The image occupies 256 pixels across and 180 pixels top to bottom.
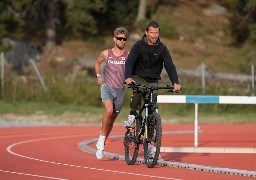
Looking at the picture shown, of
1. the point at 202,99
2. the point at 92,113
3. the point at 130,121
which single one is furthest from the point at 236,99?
the point at 92,113

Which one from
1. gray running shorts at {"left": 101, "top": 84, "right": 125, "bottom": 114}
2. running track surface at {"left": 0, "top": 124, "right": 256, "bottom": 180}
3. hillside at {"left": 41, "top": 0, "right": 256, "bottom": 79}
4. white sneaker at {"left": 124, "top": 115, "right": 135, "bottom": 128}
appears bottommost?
running track surface at {"left": 0, "top": 124, "right": 256, "bottom": 180}

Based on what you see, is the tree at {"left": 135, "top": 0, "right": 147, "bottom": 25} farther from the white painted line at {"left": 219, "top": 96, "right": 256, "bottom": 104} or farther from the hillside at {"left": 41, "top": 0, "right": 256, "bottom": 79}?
the white painted line at {"left": 219, "top": 96, "right": 256, "bottom": 104}

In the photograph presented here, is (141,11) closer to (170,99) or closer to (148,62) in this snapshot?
(170,99)

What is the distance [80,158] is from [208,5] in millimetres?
51858

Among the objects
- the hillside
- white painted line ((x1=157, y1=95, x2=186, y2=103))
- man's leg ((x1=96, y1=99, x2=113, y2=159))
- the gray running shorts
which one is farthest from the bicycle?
the hillside

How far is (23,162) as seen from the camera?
15062 mm

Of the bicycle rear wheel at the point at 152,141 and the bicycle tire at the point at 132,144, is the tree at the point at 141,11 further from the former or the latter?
the bicycle rear wheel at the point at 152,141

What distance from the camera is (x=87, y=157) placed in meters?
16.3

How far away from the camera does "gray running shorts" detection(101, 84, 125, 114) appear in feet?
50.9

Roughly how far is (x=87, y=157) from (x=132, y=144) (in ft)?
5.86

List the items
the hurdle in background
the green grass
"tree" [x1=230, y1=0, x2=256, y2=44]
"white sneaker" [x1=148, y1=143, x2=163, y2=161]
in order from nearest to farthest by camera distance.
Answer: "white sneaker" [x1=148, y1=143, x2=163, y2=161], the hurdle in background, the green grass, "tree" [x1=230, y1=0, x2=256, y2=44]

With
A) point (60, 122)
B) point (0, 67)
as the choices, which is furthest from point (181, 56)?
point (60, 122)

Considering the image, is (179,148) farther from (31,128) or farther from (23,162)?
(31,128)

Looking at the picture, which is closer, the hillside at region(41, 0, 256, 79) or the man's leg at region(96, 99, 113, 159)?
the man's leg at region(96, 99, 113, 159)
